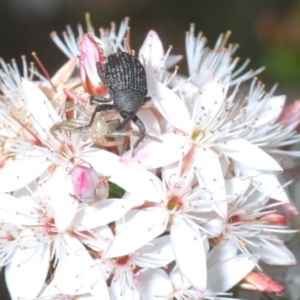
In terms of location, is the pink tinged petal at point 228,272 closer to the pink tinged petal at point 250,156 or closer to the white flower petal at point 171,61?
the pink tinged petal at point 250,156

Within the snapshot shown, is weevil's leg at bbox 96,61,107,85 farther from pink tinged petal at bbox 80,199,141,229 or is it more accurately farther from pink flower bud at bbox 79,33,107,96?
pink tinged petal at bbox 80,199,141,229

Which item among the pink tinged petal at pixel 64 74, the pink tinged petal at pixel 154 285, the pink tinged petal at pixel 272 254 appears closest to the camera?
the pink tinged petal at pixel 154 285

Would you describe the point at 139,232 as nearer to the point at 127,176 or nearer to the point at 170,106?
the point at 127,176

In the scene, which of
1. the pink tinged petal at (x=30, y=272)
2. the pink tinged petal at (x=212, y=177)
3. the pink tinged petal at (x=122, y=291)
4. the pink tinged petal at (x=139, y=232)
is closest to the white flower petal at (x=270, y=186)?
the pink tinged petal at (x=212, y=177)

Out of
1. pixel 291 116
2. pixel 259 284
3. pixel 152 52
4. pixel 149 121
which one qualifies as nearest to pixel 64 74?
pixel 152 52

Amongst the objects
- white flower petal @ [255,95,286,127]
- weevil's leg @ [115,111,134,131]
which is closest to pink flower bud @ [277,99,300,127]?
white flower petal @ [255,95,286,127]
